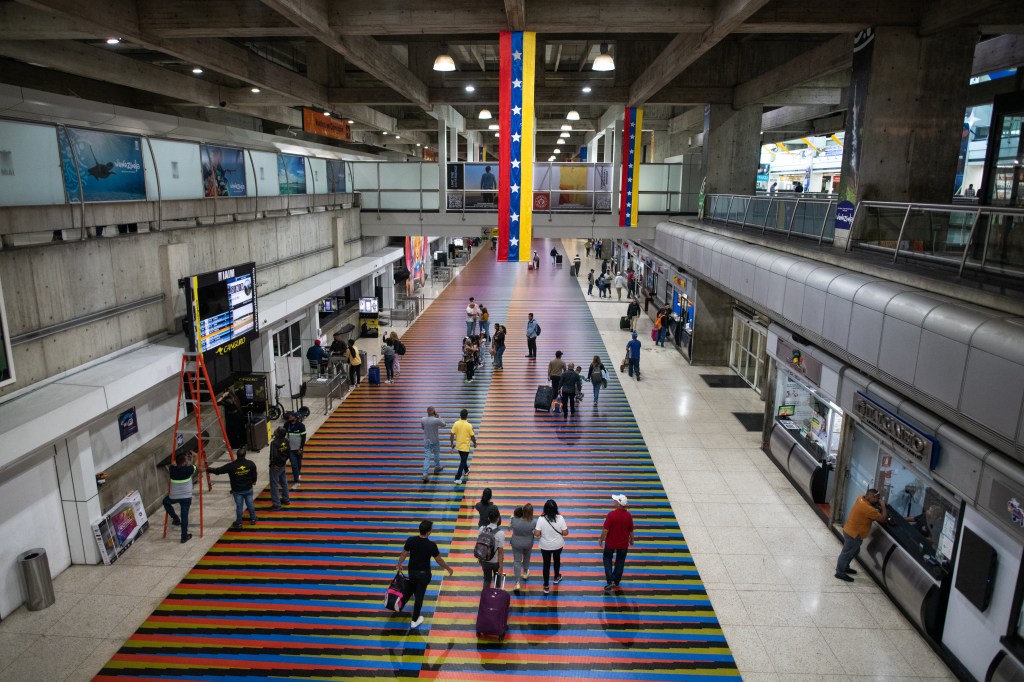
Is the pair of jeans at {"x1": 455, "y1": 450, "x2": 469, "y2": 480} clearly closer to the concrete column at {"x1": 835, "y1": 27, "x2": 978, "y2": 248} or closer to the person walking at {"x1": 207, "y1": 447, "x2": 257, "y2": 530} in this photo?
the person walking at {"x1": 207, "y1": 447, "x2": 257, "y2": 530}

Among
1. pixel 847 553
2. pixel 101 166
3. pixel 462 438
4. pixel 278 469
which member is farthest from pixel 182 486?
pixel 847 553

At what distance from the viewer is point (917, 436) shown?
23.0ft

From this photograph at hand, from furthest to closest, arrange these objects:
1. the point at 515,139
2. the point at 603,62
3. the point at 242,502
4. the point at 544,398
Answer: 1. the point at 544,398
2. the point at 603,62
3. the point at 515,139
4. the point at 242,502

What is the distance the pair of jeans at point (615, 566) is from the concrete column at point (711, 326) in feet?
40.1

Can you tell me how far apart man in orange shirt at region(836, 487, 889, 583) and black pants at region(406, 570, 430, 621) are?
5499mm

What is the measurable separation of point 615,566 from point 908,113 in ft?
27.5

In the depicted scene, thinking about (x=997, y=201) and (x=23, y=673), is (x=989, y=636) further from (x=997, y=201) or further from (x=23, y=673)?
(x=23, y=673)

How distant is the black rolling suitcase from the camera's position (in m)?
15.1

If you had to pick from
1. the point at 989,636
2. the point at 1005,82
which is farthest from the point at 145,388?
the point at 1005,82

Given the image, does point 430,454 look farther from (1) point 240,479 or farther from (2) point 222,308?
(2) point 222,308

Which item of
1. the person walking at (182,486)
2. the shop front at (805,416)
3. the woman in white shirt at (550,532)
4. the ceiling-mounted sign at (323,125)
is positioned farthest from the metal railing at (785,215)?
the ceiling-mounted sign at (323,125)

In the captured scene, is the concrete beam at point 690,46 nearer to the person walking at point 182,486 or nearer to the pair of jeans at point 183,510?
the person walking at point 182,486

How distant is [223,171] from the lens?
1238 cm

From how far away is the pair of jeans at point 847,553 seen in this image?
26.9ft
